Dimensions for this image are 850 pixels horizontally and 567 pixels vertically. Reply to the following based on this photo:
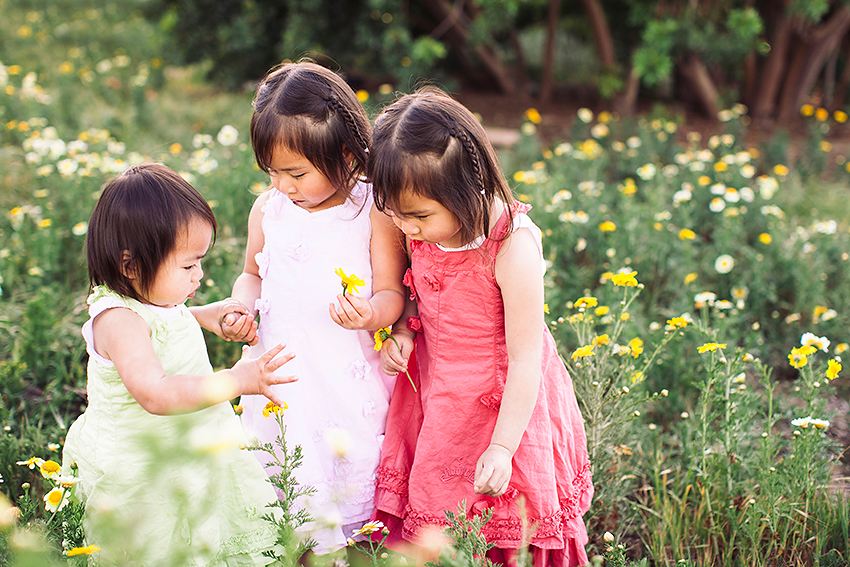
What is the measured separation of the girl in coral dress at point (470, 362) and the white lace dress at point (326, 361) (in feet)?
0.26

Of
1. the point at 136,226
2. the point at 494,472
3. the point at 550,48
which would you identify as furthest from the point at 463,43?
the point at 494,472

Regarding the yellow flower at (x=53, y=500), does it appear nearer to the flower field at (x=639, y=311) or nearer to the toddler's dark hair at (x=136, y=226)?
the flower field at (x=639, y=311)

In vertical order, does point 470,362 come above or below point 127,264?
below

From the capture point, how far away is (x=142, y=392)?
1.32 m

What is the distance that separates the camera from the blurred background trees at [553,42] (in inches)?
213

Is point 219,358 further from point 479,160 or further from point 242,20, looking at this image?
point 242,20

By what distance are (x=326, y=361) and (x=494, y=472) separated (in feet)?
1.74

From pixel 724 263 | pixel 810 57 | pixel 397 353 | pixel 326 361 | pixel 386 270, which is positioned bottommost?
pixel 810 57

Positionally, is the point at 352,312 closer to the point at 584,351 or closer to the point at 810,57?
the point at 584,351

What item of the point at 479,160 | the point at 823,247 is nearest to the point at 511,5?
the point at 823,247

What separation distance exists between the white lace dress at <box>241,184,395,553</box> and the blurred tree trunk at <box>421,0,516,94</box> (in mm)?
5453

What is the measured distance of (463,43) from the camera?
763 centimetres

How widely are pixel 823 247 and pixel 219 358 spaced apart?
2.78 metres

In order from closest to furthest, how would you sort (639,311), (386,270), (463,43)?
(386,270), (639,311), (463,43)
